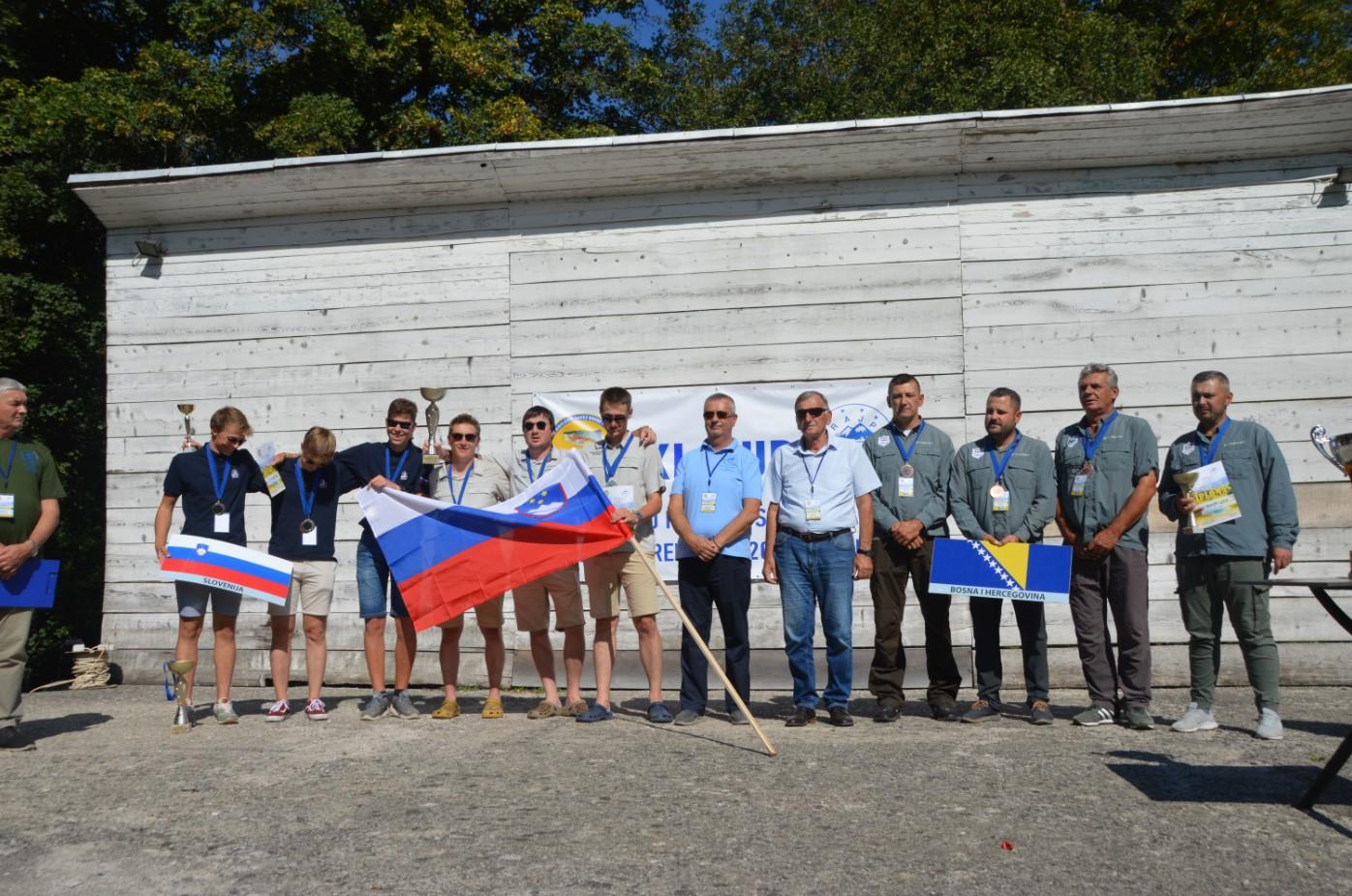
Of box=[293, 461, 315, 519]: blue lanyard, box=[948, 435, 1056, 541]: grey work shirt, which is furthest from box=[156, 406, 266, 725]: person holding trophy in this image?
box=[948, 435, 1056, 541]: grey work shirt

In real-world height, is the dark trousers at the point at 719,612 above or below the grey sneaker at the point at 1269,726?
above

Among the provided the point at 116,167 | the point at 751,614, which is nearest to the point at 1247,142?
the point at 751,614

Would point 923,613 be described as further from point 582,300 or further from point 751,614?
point 582,300

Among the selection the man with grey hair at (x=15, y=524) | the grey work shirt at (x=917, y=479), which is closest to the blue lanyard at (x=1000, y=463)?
the grey work shirt at (x=917, y=479)

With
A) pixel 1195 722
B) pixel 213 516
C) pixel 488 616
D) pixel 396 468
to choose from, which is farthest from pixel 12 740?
pixel 1195 722

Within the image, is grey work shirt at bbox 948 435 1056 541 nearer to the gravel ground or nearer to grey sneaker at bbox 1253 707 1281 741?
the gravel ground

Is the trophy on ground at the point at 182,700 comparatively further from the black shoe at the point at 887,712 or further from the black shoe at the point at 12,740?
the black shoe at the point at 887,712

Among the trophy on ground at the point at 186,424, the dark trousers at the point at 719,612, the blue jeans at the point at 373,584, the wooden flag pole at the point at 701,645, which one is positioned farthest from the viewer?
the trophy on ground at the point at 186,424

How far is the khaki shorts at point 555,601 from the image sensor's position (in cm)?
689

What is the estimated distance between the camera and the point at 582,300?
28.2 feet

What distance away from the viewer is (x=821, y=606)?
657cm

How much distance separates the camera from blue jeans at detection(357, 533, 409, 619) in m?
6.99

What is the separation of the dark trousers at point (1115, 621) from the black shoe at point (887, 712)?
1.07 meters

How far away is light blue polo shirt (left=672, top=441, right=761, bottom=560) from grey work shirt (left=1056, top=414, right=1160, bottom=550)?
182 centimetres
